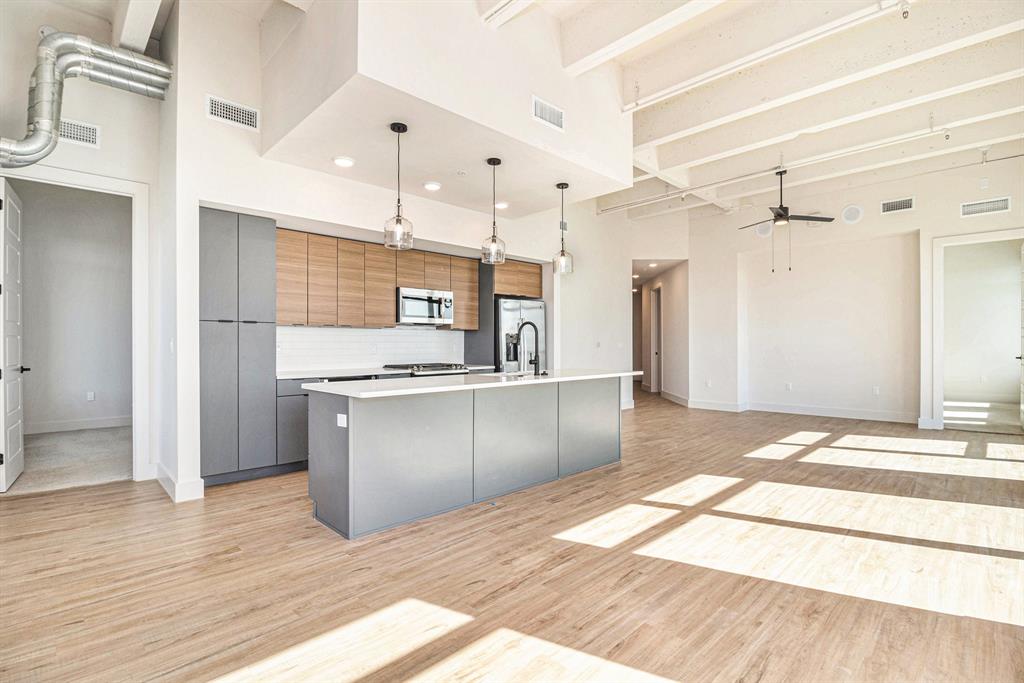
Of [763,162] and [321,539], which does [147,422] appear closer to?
[321,539]

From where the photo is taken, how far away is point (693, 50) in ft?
15.0

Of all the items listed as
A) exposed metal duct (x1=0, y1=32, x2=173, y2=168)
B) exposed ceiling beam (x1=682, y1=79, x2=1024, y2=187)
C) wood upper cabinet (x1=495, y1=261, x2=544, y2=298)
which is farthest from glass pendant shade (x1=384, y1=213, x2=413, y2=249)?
exposed ceiling beam (x1=682, y1=79, x2=1024, y2=187)

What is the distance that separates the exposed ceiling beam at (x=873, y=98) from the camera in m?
4.43

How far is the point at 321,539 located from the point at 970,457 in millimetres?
6594

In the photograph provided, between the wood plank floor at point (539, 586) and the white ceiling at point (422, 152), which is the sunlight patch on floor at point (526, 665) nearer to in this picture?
the wood plank floor at point (539, 586)

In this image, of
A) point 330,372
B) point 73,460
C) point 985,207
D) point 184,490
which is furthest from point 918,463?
point 73,460

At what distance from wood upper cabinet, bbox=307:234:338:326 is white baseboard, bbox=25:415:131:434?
467 cm

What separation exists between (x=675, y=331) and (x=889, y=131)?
17.6 feet

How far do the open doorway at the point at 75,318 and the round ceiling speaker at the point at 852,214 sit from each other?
10494 mm

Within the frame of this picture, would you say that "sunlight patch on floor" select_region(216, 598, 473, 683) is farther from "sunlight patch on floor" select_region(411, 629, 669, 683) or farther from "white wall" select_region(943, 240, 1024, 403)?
"white wall" select_region(943, 240, 1024, 403)

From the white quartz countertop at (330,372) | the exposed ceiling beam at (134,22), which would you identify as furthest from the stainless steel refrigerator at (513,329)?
the exposed ceiling beam at (134,22)

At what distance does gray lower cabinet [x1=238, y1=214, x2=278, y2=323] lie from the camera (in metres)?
4.47

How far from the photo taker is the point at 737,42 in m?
4.30

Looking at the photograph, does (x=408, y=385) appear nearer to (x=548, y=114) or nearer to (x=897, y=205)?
(x=548, y=114)
